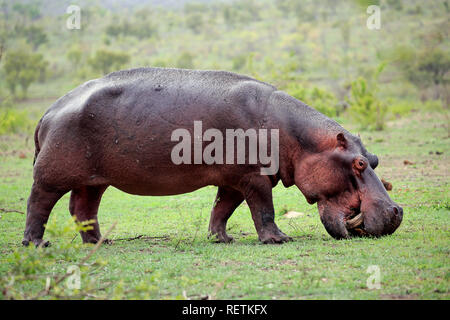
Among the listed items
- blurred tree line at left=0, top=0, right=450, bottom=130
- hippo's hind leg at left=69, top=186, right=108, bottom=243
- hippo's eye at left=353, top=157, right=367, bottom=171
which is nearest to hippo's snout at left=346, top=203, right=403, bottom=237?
hippo's eye at left=353, top=157, right=367, bottom=171

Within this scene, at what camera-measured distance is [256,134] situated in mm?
6957

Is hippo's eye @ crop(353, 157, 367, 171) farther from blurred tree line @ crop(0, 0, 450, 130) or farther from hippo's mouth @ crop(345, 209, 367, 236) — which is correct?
blurred tree line @ crop(0, 0, 450, 130)

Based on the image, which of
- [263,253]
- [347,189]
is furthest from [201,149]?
[347,189]

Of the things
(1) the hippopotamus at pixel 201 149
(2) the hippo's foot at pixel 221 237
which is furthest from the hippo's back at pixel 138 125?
(2) the hippo's foot at pixel 221 237

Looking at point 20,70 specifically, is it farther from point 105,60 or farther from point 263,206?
point 263,206

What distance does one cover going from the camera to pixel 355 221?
6809mm

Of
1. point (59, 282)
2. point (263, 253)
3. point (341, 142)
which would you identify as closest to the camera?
point (59, 282)

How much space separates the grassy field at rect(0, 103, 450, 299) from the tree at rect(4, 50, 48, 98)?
73.7ft

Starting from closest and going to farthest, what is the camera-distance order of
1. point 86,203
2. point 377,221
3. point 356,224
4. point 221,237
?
point 377,221
point 356,224
point 221,237
point 86,203

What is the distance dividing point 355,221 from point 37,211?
11.7ft

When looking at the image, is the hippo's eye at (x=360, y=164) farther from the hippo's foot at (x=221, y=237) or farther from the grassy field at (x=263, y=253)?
the hippo's foot at (x=221, y=237)

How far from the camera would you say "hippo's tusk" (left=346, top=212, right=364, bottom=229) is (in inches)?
267

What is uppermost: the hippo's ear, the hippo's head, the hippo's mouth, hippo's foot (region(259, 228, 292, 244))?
the hippo's ear
